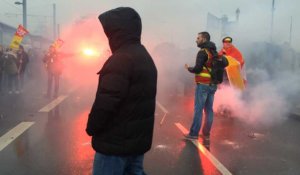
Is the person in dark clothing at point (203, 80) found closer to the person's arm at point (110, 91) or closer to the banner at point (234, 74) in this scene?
the banner at point (234, 74)

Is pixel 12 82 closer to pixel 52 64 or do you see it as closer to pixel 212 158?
pixel 52 64

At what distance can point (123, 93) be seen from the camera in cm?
257

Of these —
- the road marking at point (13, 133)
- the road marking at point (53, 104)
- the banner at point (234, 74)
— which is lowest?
the road marking at point (13, 133)

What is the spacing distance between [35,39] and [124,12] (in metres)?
33.8

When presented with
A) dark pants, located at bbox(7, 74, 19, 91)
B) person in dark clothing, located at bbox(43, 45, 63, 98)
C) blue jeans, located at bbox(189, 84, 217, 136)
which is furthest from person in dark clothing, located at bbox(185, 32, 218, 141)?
dark pants, located at bbox(7, 74, 19, 91)

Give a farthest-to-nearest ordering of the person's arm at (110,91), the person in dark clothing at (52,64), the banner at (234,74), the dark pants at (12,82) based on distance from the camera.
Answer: the dark pants at (12,82) → the person in dark clothing at (52,64) → the banner at (234,74) → the person's arm at (110,91)

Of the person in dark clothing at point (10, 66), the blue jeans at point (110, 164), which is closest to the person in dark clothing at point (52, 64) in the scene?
the person in dark clothing at point (10, 66)

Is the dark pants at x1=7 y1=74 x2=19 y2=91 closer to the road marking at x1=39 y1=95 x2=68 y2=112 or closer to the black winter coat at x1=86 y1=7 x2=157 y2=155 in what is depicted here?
the road marking at x1=39 y1=95 x2=68 y2=112

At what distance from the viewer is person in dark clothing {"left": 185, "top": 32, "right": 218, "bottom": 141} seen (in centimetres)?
656

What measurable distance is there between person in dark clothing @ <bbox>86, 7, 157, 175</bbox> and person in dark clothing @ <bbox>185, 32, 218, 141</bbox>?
3.85m

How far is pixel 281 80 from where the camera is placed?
1261cm

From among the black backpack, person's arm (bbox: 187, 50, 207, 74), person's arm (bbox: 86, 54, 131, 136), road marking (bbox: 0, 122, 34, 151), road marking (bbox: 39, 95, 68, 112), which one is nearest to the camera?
person's arm (bbox: 86, 54, 131, 136)

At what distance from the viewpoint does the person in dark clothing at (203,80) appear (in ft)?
21.5

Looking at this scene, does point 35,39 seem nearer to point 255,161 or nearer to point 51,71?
point 51,71
